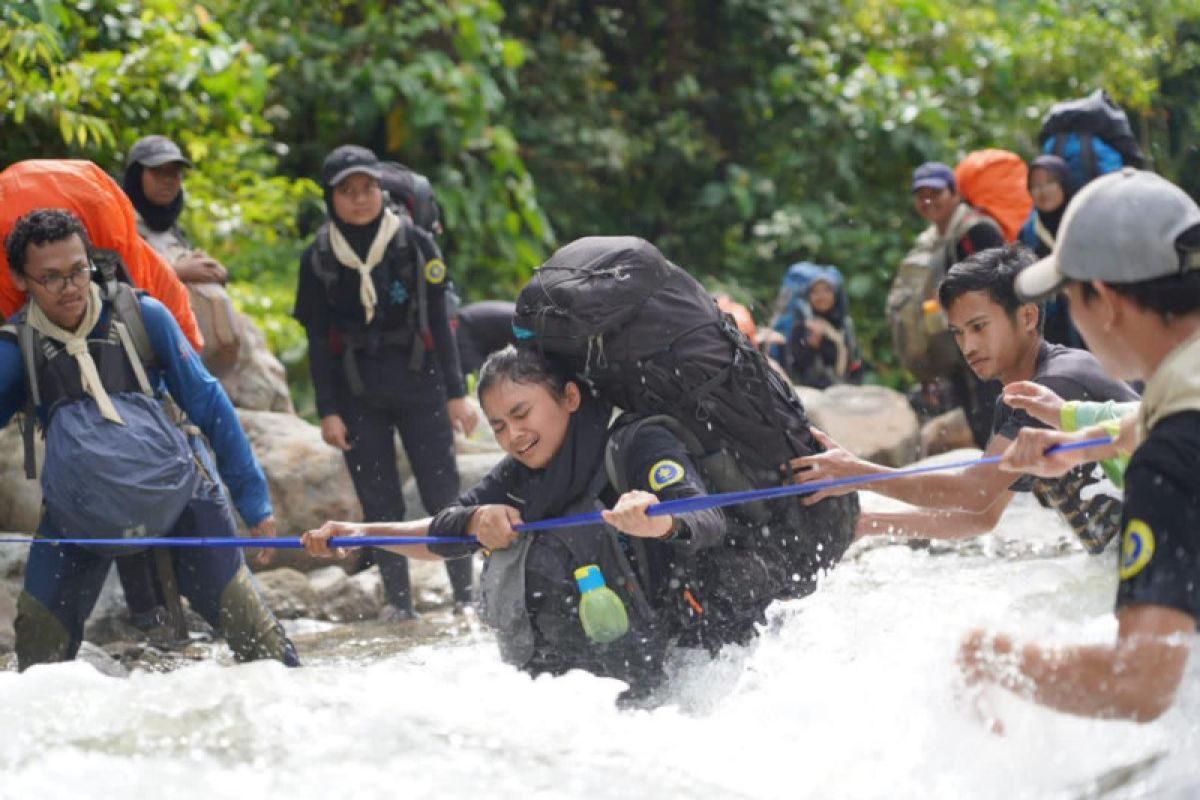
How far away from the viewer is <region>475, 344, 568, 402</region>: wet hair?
175 inches

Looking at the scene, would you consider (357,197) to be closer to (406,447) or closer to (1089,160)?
(406,447)

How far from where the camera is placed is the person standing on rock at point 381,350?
6.96 m

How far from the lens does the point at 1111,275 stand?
113 inches

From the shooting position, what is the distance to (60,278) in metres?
4.73

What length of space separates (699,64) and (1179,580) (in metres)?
13.9

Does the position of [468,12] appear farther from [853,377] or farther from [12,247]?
[12,247]

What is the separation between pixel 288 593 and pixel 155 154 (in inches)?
80.5

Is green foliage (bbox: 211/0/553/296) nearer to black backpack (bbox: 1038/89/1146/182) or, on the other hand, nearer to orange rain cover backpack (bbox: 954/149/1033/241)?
orange rain cover backpack (bbox: 954/149/1033/241)

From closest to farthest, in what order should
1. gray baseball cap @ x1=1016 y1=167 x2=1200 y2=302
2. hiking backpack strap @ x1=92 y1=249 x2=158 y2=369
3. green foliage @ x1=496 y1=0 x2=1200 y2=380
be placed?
gray baseball cap @ x1=1016 y1=167 x2=1200 y2=302 → hiking backpack strap @ x1=92 y1=249 x2=158 y2=369 → green foliage @ x1=496 y1=0 x2=1200 y2=380

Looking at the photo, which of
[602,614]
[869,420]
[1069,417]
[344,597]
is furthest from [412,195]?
[1069,417]

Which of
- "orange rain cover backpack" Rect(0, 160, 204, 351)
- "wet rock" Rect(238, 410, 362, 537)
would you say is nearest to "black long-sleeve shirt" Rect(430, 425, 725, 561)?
"orange rain cover backpack" Rect(0, 160, 204, 351)

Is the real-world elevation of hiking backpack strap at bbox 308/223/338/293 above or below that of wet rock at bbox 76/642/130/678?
above

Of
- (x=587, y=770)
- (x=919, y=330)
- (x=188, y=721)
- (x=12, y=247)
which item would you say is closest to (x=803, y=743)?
(x=587, y=770)

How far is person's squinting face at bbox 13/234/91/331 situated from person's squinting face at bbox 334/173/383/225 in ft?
7.26
